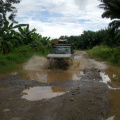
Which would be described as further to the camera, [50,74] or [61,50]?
[61,50]

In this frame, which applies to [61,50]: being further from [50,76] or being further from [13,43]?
[13,43]

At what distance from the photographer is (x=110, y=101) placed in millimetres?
5418

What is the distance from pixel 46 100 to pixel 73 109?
3.67 ft

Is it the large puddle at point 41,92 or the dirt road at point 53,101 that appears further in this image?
the large puddle at point 41,92

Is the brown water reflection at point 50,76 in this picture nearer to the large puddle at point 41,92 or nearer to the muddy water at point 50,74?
the muddy water at point 50,74

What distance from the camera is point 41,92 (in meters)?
6.35

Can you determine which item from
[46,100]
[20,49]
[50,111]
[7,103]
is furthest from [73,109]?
[20,49]

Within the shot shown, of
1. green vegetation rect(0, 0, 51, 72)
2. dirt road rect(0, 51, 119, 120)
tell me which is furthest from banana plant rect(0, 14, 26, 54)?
dirt road rect(0, 51, 119, 120)

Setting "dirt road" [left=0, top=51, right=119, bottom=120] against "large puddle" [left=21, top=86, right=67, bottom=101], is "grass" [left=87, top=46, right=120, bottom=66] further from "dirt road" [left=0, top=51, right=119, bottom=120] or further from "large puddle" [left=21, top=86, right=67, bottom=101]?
"large puddle" [left=21, top=86, right=67, bottom=101]

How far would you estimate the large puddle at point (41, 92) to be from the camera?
19.0 feet

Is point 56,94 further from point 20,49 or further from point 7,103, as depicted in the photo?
point 20,49

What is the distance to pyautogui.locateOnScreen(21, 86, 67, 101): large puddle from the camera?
578 cm

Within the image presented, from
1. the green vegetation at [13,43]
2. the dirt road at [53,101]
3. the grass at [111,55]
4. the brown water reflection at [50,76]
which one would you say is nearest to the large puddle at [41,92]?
the dirt road at [53,101]

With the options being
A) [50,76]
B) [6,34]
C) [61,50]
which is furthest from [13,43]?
[50,76]
